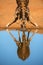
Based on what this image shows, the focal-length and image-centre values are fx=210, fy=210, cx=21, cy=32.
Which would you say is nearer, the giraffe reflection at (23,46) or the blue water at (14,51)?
the giraffe reflection at (23,46)

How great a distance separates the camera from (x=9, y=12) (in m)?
1.67

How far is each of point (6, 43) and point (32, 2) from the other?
2.46 feet

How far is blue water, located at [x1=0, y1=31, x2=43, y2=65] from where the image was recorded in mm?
1109

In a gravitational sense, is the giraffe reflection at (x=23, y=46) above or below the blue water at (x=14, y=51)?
above

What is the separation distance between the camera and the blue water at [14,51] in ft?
3.64

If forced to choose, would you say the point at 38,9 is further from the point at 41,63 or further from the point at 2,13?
the point at 41,63

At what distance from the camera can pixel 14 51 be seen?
43.9 inches

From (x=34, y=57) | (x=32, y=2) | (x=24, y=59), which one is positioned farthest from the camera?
(x=32, y=2)

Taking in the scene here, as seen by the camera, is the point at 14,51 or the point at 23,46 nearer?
the point at 23,46

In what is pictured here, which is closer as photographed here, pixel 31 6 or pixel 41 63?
pixel 41 63

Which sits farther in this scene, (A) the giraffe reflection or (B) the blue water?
Answer: (B) the blue water

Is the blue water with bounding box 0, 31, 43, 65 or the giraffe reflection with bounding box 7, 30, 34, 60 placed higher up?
the giraffe reflection with bounding box 7, 30, 34, 60

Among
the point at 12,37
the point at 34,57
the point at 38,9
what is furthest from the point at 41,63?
the point at 38,9

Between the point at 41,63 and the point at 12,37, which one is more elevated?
the point at 12,37
